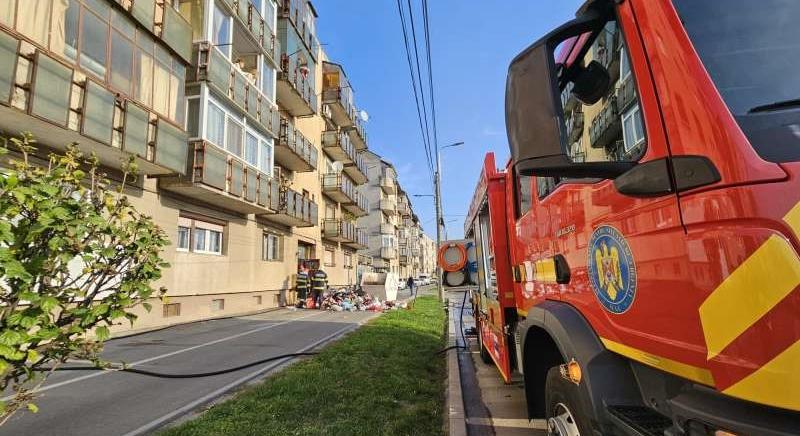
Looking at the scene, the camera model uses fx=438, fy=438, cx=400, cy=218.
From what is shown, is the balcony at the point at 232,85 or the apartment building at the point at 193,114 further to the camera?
the balcony at the point at 232,85

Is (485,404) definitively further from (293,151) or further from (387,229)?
(387,229)

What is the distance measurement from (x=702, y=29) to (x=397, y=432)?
12.9ft

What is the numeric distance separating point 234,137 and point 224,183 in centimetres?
230

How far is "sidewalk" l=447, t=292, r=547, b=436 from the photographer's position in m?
4.31

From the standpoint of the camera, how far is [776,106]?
143 centimetres

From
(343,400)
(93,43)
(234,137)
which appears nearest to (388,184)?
(234,137)

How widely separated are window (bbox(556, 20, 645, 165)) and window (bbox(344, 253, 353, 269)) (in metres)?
32.8

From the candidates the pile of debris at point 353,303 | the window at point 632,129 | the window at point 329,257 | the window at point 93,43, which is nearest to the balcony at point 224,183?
the window at point 93,43

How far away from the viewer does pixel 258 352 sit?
342 inches

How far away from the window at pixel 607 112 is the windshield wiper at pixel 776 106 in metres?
0.35

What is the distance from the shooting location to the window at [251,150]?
55.9 feet

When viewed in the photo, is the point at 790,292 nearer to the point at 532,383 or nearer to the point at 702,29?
the point at 702,29

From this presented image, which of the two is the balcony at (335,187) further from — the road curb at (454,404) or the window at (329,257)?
the road curb at (454,404)

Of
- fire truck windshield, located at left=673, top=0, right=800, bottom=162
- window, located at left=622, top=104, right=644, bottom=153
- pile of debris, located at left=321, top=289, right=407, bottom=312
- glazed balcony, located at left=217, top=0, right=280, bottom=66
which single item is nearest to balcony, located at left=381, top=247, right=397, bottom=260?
pile of debris, located at left=321, top=289, right=407, bottom=312
